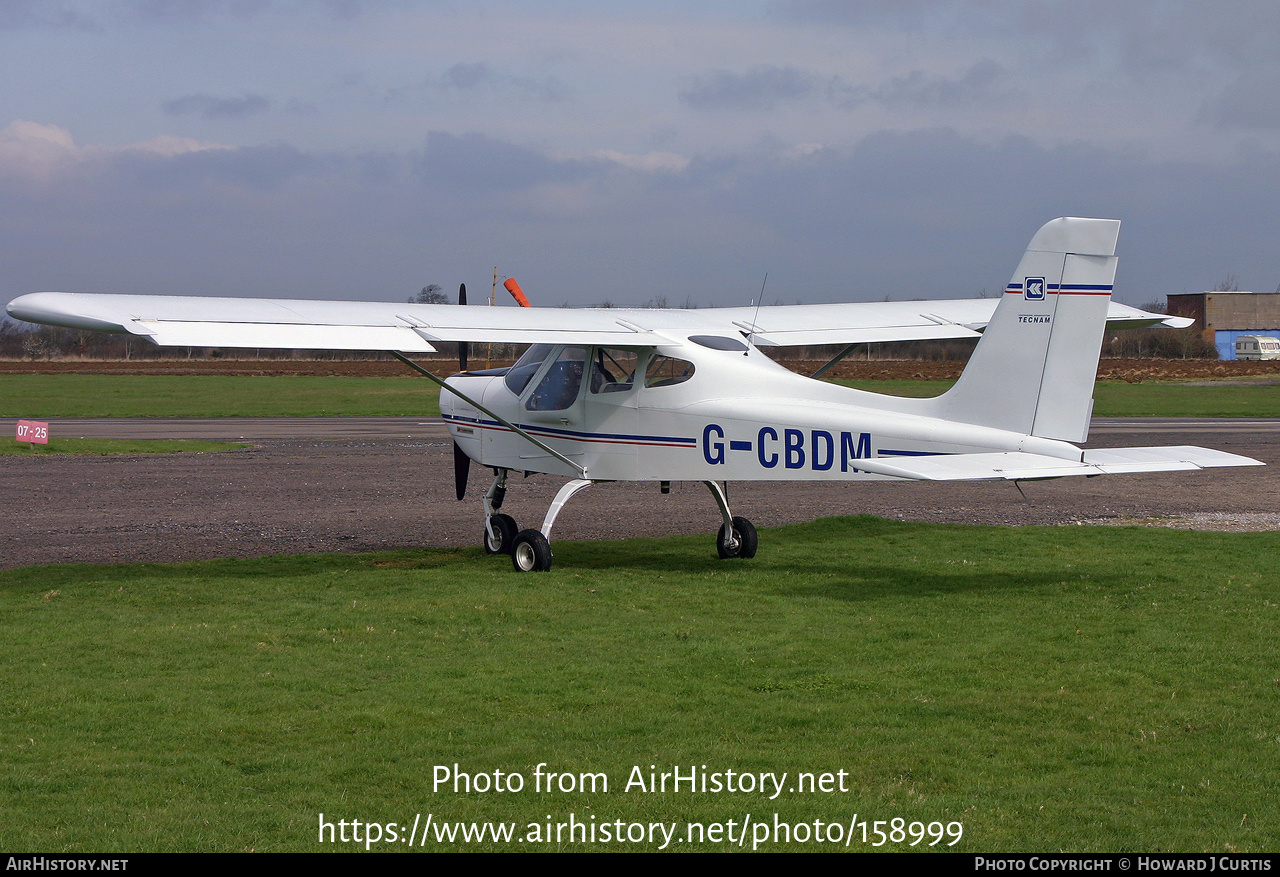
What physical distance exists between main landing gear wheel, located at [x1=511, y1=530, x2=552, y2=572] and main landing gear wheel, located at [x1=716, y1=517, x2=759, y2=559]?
1.81 metres

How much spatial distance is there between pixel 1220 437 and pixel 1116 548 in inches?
705

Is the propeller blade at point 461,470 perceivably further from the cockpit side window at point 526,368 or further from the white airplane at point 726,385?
the cockpit side window at point 526,368

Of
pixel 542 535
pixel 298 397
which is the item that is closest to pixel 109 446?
pixel 542 535

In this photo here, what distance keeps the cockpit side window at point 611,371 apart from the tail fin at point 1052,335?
11.4ft

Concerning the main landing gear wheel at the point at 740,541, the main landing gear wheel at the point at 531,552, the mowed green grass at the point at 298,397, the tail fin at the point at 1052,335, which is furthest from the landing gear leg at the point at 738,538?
the mowed green grass at the point at 298,397

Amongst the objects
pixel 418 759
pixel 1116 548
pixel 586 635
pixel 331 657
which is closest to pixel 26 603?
pixel 331 657

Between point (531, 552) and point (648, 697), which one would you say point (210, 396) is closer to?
point (531, 552)

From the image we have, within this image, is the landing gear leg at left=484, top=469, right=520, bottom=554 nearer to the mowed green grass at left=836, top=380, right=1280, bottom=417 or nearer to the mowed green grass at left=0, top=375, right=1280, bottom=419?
the mowed green grass at left=836, top=380, right=1280, bottom=417

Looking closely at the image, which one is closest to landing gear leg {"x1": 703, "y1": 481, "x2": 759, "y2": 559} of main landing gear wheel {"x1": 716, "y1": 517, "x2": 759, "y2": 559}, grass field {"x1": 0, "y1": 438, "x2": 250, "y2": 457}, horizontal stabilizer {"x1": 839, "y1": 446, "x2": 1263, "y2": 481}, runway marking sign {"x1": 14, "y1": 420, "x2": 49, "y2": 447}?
main landing gear wheel {"x1": 716, "y1": 517, "x2": 759, "y2": 559}

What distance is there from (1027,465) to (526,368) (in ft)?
17.8

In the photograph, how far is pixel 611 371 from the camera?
39.5 feet

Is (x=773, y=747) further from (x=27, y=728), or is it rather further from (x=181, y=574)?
(x=181, y=574)

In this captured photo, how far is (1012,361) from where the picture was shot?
9.55 meters

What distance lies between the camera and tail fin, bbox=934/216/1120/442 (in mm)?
9352
